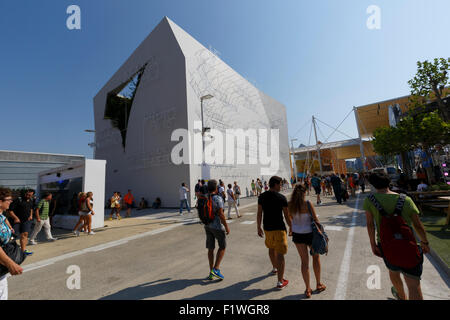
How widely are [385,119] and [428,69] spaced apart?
29.6m

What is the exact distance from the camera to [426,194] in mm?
7664

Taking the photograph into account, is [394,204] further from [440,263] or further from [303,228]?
[440,263]

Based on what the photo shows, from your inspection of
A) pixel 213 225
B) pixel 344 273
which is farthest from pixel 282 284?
pixel 213 225

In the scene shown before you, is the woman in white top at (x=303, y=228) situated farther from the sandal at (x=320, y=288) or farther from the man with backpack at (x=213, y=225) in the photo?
the man with backpack at (x=213, y=225)

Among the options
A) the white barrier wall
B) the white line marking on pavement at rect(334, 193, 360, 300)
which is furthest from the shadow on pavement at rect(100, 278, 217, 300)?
the white barrier wall

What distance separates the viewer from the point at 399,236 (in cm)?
206

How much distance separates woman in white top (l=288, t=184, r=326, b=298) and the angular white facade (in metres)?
12.2

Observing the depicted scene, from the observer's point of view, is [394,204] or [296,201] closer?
[394,204]

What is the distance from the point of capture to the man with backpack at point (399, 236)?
80.2 inches

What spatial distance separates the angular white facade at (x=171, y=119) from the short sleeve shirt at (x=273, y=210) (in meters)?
11.9

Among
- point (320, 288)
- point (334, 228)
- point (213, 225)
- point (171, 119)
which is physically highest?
point (171, 119)

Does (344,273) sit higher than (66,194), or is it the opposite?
(66,194)

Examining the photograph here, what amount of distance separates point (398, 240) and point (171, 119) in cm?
1631

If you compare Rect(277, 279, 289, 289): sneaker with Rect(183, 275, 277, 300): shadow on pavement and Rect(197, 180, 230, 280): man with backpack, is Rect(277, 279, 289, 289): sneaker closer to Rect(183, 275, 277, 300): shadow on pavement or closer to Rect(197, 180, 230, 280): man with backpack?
Rect(183, 275, 277, 300): shadow on pavement
